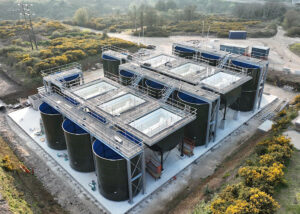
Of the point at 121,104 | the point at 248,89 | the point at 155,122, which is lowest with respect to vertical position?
the point at 248,89

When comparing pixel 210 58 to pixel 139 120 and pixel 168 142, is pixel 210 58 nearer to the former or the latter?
pixel 139 120

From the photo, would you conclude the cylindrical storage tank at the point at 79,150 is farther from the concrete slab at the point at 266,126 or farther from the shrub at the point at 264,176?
the concrete slab at the point at 266,126

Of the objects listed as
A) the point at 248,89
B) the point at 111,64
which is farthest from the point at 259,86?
the point at 111,64

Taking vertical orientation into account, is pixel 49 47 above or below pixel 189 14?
below

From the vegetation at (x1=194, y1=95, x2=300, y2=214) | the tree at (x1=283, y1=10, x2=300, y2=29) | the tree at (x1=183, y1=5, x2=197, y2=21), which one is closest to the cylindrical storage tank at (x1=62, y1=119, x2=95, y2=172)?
the vegetation at (x1=194, y1=95, x2=300, y2=214)

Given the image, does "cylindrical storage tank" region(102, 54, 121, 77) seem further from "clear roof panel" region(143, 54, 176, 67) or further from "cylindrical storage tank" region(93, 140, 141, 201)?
"cylindrical storage tank" region(93, 140, 141, 201)
